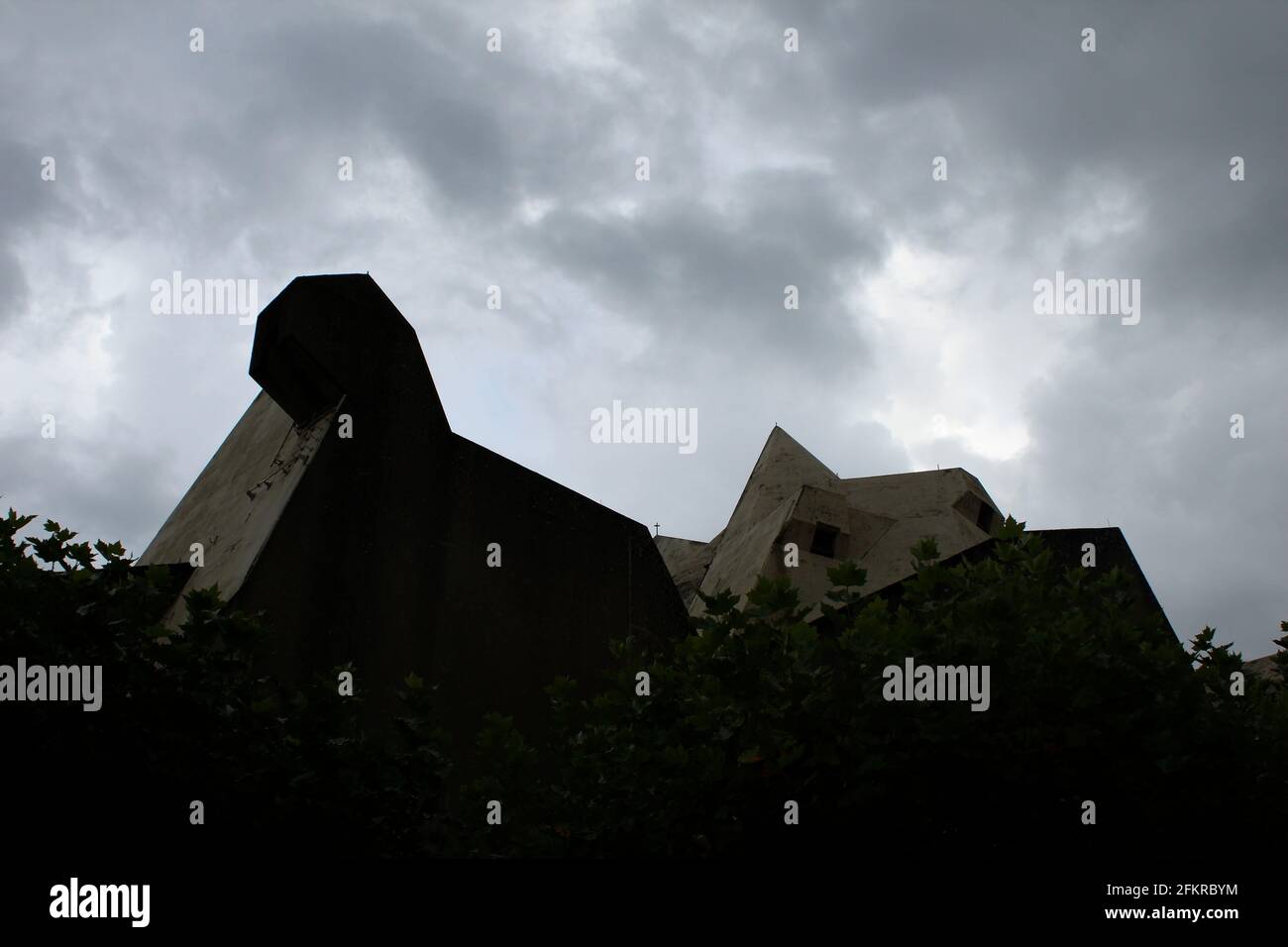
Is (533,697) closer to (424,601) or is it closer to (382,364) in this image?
(424,601)

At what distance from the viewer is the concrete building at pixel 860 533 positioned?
22.3 meters

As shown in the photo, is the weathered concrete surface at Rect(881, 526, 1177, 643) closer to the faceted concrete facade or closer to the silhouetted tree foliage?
the faceted concrete facade

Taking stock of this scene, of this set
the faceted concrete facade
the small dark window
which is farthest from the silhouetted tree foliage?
the small dark window

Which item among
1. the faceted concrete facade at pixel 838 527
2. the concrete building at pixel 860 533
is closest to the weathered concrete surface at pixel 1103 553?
the concrete building at pixel 860 533

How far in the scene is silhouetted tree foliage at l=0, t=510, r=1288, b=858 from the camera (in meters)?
8.77

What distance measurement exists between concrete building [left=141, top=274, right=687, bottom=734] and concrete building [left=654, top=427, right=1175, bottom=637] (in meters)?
8.14

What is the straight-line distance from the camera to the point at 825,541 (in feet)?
80.6

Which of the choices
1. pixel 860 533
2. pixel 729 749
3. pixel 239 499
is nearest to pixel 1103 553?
pixel 860 533

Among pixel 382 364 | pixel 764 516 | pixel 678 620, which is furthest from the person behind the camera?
pixel 764 516

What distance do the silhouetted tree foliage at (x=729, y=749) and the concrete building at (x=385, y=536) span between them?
271cm

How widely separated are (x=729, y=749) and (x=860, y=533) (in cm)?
1592

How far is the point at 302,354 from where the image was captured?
13.7 m
